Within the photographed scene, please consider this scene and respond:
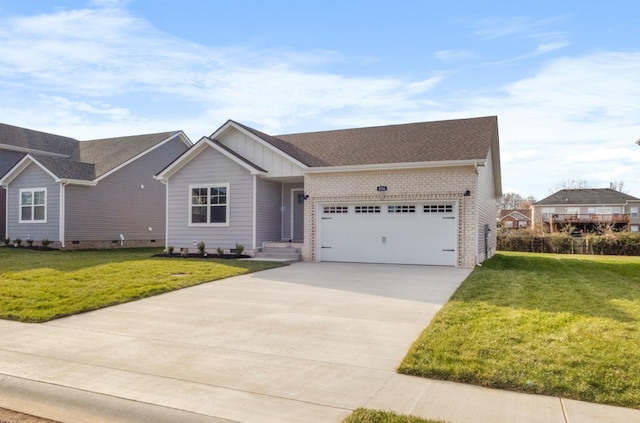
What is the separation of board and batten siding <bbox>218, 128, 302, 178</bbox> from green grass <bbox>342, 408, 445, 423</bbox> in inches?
524

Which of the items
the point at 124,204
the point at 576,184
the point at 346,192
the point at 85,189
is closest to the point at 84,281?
the point at 346,192

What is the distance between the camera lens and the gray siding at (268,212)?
17.1 m

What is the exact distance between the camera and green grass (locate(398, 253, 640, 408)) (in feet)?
14.1

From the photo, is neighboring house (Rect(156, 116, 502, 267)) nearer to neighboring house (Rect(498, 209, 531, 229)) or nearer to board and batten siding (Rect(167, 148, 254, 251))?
board and batten siding (Rect(167, 148, 254, 251))

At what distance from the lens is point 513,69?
1456 centimetres

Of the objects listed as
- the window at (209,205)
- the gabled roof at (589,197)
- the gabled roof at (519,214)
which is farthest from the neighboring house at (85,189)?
the gabled roof at (519,214)

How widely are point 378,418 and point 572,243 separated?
27694mm

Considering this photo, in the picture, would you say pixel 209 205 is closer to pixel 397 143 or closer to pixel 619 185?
pixel 397 143

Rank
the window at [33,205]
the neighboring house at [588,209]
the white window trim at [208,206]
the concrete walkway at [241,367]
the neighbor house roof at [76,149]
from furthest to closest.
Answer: the neighboring house at [588,209]
the neighbor house roof at [76,149]
the window at [33,205]
the white window trim at [208,206]
the concrete walkway at [241,367]

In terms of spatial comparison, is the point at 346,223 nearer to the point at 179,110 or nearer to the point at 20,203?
the point at 179,110

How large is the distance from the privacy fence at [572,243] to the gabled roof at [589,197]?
30.7 meters

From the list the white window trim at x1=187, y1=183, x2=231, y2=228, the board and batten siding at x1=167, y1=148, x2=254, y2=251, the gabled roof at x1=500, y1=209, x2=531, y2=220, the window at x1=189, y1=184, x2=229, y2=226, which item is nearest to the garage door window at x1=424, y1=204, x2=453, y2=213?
the board and batten siding at x1=167, y1=148, x2=254, y2=251

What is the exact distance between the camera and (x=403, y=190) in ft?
49.1

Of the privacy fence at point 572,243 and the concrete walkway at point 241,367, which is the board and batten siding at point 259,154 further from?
the privacy fence at point 572,243
